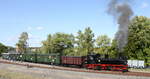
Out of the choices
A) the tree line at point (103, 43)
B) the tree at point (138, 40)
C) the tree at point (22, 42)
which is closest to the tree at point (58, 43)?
the tree line at point (103, 43)

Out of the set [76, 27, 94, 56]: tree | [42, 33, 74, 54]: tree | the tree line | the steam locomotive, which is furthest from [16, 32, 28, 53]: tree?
the steam locomotive

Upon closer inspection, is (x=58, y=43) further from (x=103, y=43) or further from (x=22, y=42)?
(x=103, y=43)

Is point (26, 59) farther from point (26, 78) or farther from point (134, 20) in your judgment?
point (26, 78)

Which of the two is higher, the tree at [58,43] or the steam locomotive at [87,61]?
the tree at [58,43]

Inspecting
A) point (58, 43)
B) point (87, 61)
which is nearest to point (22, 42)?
point (58, 43)

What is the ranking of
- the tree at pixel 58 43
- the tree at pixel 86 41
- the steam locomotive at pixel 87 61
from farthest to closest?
the tree at pixel 58 43
the tree at pixel 86 41
the steam locomotive at pixel 87 61

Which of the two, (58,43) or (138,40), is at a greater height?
(58,43)

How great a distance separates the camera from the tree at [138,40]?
206 ft

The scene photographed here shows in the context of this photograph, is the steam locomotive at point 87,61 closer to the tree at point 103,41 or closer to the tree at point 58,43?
the tree at point 103,41

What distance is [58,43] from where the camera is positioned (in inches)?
4264

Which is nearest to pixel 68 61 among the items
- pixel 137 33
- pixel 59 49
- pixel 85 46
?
pixel 137 33

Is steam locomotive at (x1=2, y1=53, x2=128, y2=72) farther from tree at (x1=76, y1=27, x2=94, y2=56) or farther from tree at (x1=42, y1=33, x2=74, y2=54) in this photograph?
tree at (x1=42, y1=33, x2=74, y2=54)

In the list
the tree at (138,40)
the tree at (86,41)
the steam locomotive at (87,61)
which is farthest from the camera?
the tree at (86,41)

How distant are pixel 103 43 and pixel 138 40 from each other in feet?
65.5
